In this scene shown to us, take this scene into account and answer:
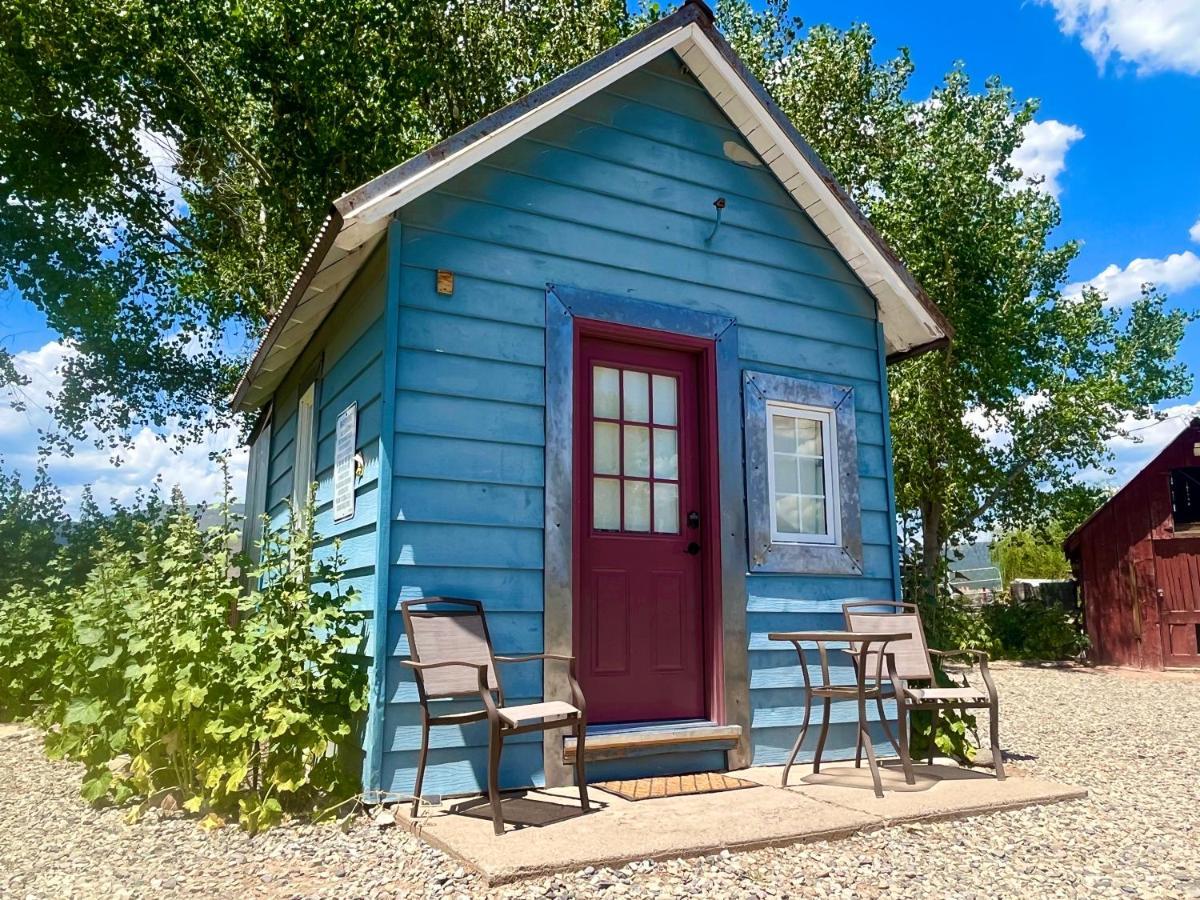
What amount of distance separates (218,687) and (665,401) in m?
2.87

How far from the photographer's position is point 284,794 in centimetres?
414

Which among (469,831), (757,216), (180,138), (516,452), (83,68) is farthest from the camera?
(180,138)

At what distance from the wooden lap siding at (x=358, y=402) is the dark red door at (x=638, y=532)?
110 centimetres

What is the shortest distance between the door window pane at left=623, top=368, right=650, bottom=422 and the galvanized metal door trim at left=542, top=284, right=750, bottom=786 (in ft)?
1.01

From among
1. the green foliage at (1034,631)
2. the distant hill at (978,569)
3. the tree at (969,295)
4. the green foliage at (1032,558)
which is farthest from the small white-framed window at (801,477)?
the green foliage at (1032,558)

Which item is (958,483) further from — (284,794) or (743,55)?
(284,794)

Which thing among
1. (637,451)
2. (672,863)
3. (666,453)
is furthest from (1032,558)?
(672,863)

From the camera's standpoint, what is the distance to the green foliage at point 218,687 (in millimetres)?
4000

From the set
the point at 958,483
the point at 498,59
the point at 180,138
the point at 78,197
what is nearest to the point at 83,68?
the point at 180,138

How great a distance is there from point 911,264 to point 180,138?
11773 mm

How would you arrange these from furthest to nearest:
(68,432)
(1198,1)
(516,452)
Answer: (68,432) < (1198,1) < (516,452)

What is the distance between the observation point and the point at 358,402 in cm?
484

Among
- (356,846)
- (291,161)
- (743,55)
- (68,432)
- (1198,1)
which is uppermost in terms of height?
(743,55)

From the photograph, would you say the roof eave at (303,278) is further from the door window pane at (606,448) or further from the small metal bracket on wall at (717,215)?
the small metal bracket on wall at (717,215)
